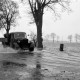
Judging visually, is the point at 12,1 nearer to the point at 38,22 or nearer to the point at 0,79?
the point at 38,22

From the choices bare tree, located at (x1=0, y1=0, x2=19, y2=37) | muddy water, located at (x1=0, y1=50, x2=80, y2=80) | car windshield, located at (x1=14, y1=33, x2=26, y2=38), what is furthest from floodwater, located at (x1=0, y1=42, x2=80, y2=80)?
bare tree, located at (x1=0, y1=0, x2=19, y2=37)

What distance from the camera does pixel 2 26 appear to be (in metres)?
50.4

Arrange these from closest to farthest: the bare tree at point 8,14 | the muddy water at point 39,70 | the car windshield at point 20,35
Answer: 1. the muddy water at point 39,70
2. the car windshield at point 20,35
3. the bare tree at point 8,14

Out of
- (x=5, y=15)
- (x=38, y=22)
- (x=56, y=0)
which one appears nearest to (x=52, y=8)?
(x=56, y=0)

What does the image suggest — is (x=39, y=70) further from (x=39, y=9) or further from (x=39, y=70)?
(x=39, y=9)

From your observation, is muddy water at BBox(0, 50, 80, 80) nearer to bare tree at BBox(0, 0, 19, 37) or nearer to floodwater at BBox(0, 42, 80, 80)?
floodwater at BBox(0, 42, 80, 80)

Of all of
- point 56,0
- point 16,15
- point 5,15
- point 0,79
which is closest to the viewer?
point 0,79

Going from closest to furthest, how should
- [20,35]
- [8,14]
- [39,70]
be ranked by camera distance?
[39,70], [20,35], [8,14]

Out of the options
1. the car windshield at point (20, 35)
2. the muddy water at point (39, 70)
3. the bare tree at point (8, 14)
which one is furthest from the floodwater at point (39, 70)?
the bare tree at point (8, 14)

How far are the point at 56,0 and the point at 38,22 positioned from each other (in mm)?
4648

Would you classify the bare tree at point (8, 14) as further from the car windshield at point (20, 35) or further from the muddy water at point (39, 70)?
the muddy water at point (39, 70)

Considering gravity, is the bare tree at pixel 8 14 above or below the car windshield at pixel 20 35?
above

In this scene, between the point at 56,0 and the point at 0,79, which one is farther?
the point at 56,0

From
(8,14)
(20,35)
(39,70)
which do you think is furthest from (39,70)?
(8,14)
